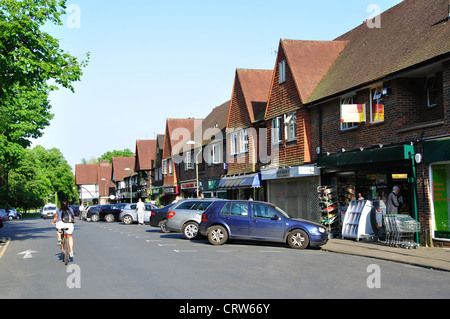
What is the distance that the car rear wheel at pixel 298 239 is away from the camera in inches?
630

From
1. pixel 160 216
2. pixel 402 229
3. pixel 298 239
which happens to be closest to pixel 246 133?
pixel 160 216

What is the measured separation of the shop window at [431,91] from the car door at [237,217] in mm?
7059

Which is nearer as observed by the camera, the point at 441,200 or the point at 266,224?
the point at 441,200

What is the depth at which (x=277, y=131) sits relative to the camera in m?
25.4

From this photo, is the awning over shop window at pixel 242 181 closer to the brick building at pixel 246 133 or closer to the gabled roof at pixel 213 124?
the brick building at pixel 246 133

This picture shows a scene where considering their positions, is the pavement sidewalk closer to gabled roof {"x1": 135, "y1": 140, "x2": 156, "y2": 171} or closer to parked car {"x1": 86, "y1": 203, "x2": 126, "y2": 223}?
parked car {"x1": 86, "y1": 203, "x2": 126, "y2": 223}

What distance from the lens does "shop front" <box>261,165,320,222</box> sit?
22.2m

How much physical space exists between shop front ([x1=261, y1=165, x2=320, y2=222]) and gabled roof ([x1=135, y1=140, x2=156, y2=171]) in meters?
41.5

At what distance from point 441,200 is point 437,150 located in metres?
1.66

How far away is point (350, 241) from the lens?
1809 centimetres

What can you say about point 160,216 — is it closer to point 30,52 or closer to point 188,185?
point 30,52

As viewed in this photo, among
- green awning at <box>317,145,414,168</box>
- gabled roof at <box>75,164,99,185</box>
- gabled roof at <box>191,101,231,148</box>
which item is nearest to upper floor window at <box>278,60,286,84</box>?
green awning at <box>317,145,414,168</box>
